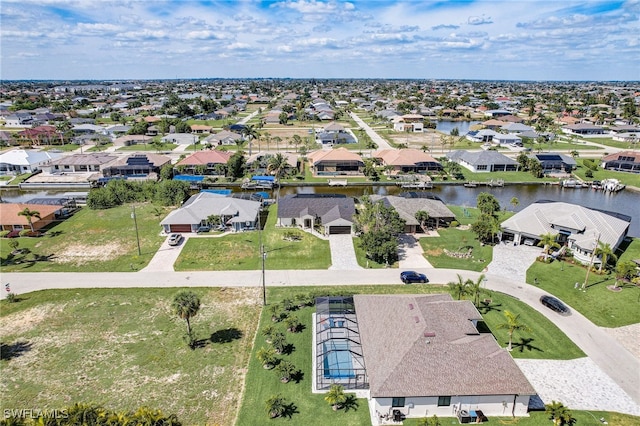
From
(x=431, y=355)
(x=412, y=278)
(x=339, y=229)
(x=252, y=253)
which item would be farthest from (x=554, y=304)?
(x=252, y=253)

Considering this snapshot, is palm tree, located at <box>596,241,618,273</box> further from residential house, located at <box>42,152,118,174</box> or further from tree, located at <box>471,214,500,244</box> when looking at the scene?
residential house, located at <box>42,152,118,174</box>

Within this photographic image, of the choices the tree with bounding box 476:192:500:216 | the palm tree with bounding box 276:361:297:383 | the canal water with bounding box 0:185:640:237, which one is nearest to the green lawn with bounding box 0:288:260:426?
the palm tree with bounding box 276:361:297:383

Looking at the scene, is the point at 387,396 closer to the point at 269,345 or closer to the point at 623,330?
the point at 269,345

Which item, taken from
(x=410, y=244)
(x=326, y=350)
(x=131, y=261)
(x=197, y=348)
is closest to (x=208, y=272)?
(x=131, y=261)

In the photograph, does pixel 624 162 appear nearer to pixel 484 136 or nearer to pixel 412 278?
pixel 484 136

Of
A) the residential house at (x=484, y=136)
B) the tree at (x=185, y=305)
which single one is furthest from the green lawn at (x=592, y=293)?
the residential house at (x=484, y=136)

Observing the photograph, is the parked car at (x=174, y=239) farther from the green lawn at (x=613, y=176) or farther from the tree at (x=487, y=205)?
the green lawn at (x=613, y=176)
